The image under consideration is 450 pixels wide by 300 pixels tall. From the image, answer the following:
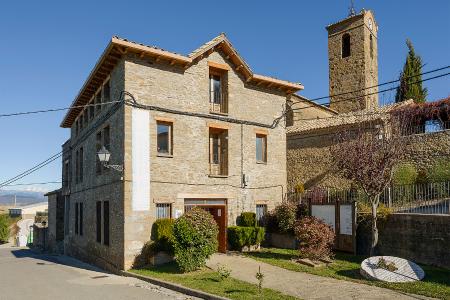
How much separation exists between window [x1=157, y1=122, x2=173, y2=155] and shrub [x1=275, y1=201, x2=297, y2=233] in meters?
5.74

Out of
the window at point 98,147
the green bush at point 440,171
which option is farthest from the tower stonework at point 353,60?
the window at point 98,147

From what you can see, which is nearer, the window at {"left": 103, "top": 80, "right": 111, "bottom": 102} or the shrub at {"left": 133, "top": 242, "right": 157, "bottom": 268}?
the shrub at {"left": 133, "top": 242, "right": 157, "bottom": 268}

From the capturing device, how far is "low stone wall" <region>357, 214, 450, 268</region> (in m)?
12.7

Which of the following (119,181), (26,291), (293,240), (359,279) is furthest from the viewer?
(293,240)

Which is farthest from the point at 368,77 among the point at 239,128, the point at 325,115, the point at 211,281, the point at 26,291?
the point at 26,291

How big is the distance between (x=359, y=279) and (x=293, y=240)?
6495 millimetres

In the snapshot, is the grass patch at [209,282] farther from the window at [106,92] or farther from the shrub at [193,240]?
the window at [106,92]

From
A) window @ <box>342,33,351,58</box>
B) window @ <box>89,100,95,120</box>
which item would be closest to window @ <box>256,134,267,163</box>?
window @ <box>89,100,95,120</box>

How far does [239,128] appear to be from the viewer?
62.5ft

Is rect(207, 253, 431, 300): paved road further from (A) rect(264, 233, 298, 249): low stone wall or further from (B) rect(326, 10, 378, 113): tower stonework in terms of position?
(B) rect(326, 10, 378, 113): tower stonework

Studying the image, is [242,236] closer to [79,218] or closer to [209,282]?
[209,282]

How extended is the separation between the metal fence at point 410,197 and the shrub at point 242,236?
286cm

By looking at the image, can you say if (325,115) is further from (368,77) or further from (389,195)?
(389,195)

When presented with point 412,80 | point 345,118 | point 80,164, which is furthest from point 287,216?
point 412,80
